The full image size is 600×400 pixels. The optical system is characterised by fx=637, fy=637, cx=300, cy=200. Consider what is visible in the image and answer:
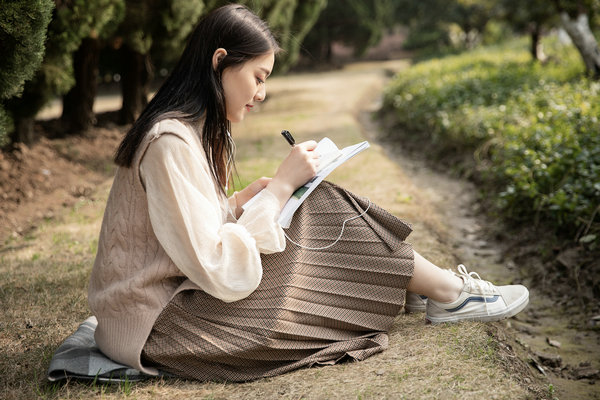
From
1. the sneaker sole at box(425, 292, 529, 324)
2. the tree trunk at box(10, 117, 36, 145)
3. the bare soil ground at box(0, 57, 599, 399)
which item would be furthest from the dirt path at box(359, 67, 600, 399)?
the tree trunk at box(10, 117, 36, 145)

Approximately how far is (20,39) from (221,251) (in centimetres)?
194

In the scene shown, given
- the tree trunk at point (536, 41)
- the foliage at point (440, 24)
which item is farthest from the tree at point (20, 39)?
the foliage at point (440, 24)

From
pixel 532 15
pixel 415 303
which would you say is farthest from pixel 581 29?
pixel 415 303

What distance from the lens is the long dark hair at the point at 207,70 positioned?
2238 mm

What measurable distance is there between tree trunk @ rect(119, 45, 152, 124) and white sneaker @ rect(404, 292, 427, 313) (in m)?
6.48

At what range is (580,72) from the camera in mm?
8930

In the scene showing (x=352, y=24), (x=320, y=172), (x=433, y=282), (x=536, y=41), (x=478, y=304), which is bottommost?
(x=352, y=24)

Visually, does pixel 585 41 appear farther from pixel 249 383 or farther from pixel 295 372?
pixel 249 383

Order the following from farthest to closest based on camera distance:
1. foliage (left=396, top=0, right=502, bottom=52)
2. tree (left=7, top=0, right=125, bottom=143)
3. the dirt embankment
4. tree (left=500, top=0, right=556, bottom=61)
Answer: foliage (left=396, top=0, right=502, bottom=52) → tree (left=500, top=0, right=556, bottom=61) → tree (left=7, top=0, right=125, bottom=143) → the dirt embankment

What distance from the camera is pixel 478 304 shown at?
267 cm

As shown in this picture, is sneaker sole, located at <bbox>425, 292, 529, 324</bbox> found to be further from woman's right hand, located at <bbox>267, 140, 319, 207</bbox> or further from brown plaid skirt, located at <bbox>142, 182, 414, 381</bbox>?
woman's right hand, located at <bbox>267, 140, 319, 207</bbox>

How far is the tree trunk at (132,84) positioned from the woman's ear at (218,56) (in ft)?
21.6

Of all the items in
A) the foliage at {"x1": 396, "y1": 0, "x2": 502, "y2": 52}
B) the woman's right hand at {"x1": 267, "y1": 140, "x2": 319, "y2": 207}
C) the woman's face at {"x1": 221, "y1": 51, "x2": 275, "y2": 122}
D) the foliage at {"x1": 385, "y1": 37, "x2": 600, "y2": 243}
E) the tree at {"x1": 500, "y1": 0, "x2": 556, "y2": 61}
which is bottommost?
the foliage at {"x1": 396, "y1": 0, "x2": 502, "y2": 52}

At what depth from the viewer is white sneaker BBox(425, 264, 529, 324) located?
2.66 meters
